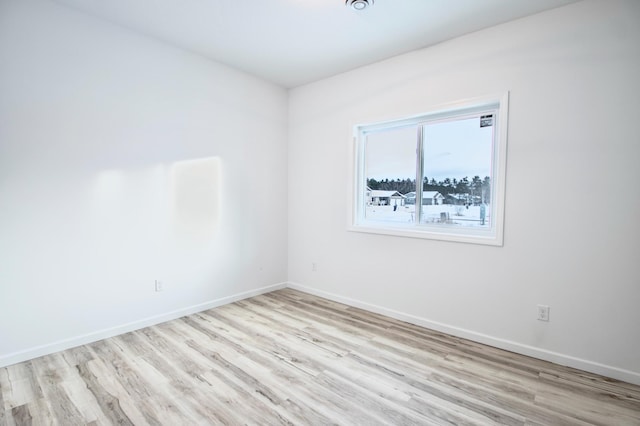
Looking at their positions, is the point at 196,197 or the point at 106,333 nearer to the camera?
the point at 106,333

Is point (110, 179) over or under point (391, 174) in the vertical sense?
under

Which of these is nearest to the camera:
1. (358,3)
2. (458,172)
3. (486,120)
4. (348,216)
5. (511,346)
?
(358,3)

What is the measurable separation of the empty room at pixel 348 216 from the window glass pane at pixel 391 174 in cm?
2

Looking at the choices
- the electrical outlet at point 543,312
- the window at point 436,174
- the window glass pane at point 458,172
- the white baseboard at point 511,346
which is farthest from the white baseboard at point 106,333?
the electrical outlet at point 543,312

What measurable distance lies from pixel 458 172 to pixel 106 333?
12.2 feet

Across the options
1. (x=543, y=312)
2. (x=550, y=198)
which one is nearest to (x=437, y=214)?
(x=550, y=198)

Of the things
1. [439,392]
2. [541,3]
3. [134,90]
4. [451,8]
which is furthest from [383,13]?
[439,392]

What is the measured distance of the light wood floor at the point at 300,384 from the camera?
1.89 m

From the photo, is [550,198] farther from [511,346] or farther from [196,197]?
[196,197]

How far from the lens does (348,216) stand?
3.86 meters

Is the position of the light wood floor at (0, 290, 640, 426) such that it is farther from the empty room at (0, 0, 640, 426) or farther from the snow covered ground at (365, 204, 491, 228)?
the snow covered ground at (365, 204, 491, 228)

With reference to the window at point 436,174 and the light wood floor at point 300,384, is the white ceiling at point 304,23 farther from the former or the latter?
the light wood floor at point 300,384

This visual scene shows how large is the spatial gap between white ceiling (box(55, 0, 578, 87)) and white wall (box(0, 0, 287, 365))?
12.0 inches

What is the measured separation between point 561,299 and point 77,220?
4.08 metres
